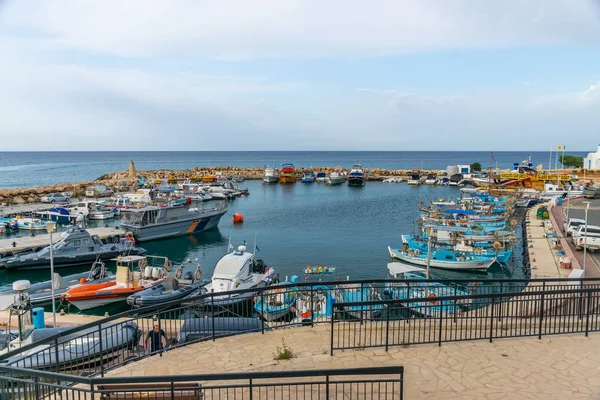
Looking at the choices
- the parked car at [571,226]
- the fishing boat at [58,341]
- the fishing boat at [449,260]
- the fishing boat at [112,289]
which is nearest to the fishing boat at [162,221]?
the fishing boat at [112,289]

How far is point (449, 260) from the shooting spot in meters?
30.3

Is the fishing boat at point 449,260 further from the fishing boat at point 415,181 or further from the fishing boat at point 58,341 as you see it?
the fishing boat at point 415,181

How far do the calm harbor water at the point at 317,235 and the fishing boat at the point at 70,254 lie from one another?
65cm

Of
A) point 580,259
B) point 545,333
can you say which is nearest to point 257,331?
point 545,333

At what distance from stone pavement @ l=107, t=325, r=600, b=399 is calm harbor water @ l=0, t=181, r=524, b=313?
19.9m

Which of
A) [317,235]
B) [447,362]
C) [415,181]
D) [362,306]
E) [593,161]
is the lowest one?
[317,235]

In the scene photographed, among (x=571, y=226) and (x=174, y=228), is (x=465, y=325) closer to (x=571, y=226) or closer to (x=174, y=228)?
(x=571, y=226)

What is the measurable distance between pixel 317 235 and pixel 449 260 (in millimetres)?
15318

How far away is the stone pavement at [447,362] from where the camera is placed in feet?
22.6

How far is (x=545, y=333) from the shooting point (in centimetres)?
885

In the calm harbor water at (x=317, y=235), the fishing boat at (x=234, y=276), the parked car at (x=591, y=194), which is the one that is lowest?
the calm harbor water at (x=317, y=235)

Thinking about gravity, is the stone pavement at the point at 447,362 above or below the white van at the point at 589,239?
above

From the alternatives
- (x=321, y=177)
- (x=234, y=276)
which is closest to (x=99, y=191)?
(x=321, y=177)

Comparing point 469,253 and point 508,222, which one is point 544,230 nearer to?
point 508,222
